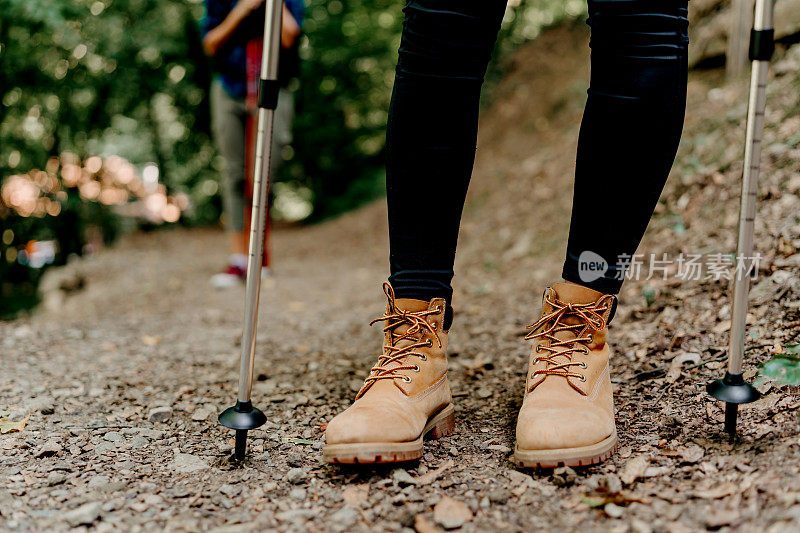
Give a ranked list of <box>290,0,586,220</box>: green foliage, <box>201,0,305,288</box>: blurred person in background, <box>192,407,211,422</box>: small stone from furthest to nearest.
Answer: <box>290,0,586,220</box>: green foliage
<box>201,0,305,288</box>: blurred person in background
<box>192,407,211,422</box>: small stone

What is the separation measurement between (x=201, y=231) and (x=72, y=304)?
273cm

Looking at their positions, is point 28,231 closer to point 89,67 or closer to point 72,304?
point 89,67

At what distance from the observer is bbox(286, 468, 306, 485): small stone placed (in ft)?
3.90

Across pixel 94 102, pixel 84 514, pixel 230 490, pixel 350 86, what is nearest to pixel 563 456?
pixel 230 490

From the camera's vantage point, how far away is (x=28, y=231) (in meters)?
5.60

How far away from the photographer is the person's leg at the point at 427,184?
124cm

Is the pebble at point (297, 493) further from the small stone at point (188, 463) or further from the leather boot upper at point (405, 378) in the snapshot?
the small stone at point (188, 463)

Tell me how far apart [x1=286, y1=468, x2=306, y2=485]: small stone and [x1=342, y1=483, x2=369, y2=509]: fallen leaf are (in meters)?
0.10

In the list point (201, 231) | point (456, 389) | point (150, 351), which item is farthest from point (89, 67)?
point (456, 389)

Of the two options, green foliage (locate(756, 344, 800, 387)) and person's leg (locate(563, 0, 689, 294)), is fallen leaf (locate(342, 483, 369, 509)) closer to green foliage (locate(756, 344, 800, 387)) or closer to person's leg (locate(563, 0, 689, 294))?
person's leg (locate(563, 0, 689, 294))

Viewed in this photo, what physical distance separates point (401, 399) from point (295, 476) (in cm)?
25

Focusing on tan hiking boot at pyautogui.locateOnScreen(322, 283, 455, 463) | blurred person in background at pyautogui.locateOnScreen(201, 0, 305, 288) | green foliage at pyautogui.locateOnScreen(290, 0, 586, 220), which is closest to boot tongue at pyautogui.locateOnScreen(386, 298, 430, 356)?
tan hiking boot at pyautogui.locateOnScreen(322, 283, 455, 463)

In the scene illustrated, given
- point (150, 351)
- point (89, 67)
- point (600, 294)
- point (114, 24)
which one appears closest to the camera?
point (600, 294)

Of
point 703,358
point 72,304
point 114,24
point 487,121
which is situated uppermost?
point 114,24
